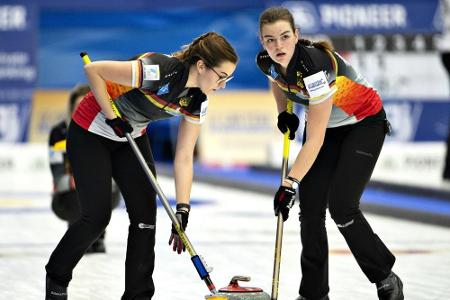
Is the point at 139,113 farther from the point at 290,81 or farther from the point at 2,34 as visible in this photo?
the point at 2,34

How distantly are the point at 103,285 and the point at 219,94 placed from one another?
826 centimetres

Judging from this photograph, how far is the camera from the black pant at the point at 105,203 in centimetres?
479

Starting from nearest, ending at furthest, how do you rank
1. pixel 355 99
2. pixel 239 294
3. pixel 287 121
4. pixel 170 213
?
pixel 239 294 → pixel 170 213 → pixel 355 99 → pixel 287 121

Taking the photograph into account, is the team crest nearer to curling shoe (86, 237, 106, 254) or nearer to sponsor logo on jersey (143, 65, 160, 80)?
sponsor logo on jersey (143, 65, 160, 80)

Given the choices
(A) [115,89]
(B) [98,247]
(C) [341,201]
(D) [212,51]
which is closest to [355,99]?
(C) [341,201]

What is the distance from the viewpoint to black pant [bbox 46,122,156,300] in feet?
15.7

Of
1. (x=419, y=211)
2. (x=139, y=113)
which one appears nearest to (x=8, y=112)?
(x=419, y=211)

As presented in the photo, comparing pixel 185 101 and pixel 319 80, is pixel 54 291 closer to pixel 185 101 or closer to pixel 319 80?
pixel 185 101

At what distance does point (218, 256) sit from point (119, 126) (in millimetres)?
2358

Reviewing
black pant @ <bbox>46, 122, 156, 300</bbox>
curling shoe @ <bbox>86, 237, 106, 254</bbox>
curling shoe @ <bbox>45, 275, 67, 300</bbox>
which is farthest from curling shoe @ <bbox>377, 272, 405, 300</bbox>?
curling shoe @ <bbox>86, 237, 106, 254</bbox>

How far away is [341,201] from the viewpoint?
4.90 metres

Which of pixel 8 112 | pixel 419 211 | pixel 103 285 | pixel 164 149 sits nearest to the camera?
pixel 103 285

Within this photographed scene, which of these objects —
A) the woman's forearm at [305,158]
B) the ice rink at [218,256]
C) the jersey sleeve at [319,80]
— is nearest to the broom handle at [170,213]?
the woman's forearm at [305,158]

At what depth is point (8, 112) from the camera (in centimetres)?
1348
